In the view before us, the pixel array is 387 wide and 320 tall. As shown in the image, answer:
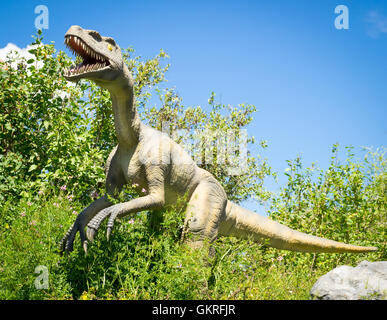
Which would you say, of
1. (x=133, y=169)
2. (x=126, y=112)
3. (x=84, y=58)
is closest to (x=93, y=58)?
(x=84, y=58)

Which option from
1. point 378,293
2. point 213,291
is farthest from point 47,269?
point 378,293

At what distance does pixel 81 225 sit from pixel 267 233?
2.46 meters

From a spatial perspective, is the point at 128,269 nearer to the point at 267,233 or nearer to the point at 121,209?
the point at 121,209

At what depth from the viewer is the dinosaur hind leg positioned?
460cm

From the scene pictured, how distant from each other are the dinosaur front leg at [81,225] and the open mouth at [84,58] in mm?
1348

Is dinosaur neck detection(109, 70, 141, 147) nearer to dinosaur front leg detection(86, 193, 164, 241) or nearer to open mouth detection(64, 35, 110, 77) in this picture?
open mouth detection(64, 35, 110, 77)

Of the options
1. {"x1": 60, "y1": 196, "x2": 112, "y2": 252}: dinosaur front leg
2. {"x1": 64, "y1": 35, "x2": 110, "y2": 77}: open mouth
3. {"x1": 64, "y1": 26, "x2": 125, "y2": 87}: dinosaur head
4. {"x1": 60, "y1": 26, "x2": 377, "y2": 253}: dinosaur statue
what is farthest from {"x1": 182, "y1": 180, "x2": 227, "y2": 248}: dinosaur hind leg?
{"x1": 64, "y1": 35, "x2": 110, "y2": 77}: open mouth

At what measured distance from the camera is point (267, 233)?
18.5ft

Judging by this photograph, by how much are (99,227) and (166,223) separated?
2.03 feet

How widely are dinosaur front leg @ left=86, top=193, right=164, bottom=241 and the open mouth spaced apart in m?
1.30

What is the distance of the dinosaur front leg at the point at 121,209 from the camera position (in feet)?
12.8

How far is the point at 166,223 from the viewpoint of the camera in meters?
4.13

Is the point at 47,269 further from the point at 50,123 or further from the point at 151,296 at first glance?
the point at 50,123
